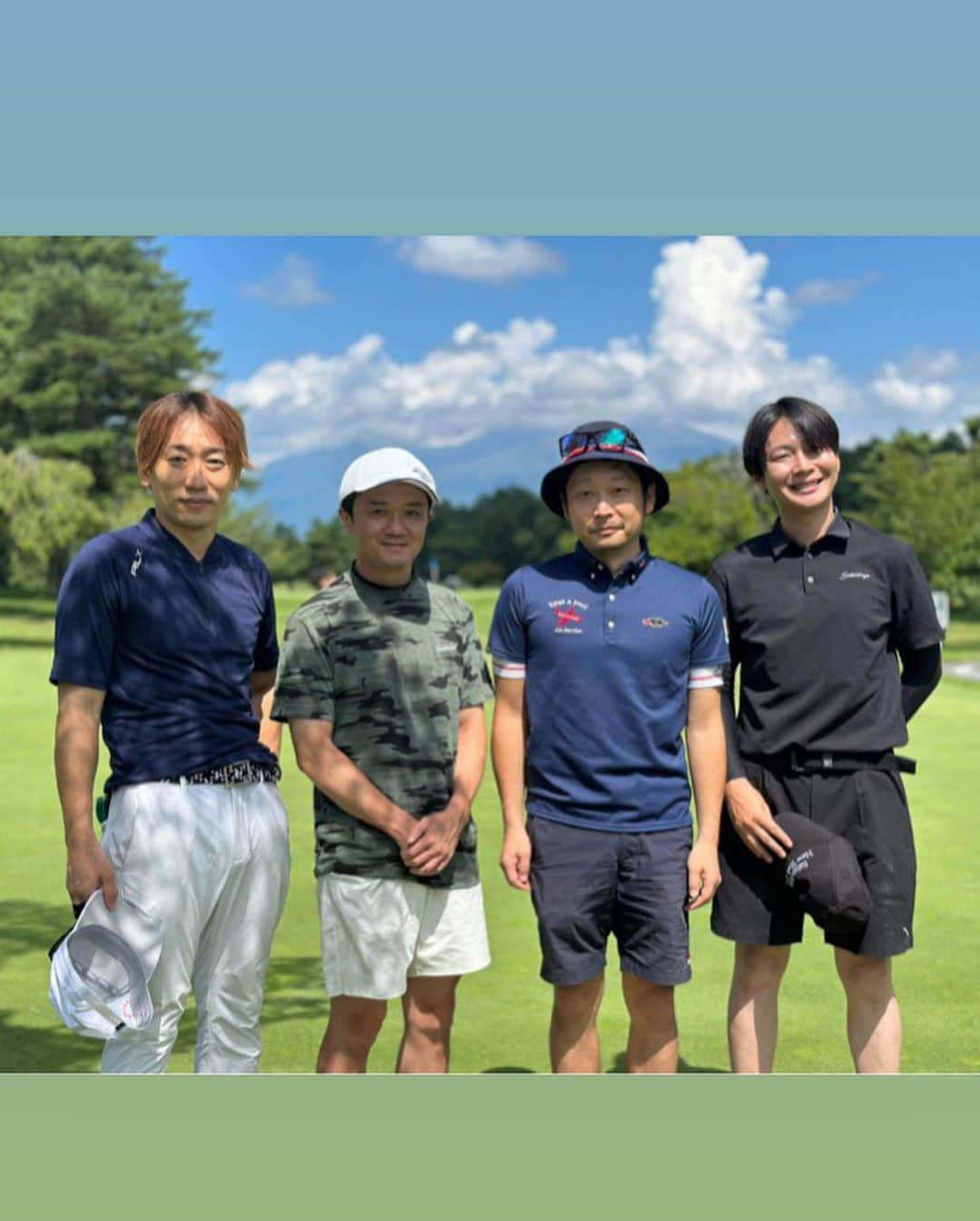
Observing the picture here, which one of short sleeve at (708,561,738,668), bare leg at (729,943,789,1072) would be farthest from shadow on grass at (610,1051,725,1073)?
short sleeve at (708,561,738,668)

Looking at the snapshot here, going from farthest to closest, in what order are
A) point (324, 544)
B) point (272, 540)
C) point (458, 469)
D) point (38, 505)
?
point (458, 469)
point (324, 544)
point (272, 540)
point (38, 505)

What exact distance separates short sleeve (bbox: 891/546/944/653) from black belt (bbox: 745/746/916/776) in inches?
11.8

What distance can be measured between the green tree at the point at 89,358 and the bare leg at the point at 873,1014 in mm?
39071

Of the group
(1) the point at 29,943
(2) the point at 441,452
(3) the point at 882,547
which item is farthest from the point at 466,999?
(2) the point at 441,452

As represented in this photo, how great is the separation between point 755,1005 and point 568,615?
1160 mm

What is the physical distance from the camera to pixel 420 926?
3.86 metres

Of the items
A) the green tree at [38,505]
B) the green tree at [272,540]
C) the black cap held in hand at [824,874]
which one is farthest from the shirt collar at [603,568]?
the green tree at [272,540]

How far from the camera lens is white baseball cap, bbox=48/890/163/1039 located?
11.7 ft

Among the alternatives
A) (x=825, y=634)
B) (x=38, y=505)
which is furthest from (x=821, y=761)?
(x=38, y=505)

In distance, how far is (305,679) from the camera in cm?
380

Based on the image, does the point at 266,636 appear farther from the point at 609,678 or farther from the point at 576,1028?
the point at 576,1028

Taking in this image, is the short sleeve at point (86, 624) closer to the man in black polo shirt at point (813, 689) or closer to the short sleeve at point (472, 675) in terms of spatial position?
the short sleeve at point (472, 675)

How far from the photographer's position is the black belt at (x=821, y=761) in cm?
404

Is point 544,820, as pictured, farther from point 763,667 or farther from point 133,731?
point 133,731
